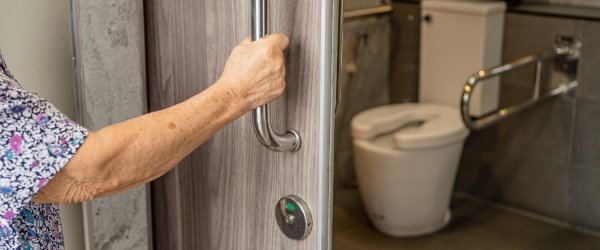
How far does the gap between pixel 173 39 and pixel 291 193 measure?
0.35 m

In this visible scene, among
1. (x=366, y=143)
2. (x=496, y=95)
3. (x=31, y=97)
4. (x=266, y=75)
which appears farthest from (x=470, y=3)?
(x=31, y=97)

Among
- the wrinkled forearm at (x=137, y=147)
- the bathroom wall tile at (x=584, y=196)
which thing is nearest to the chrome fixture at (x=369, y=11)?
the bathroom wall tile at (x=584, y=196)

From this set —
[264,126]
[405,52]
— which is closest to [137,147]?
[264,126]

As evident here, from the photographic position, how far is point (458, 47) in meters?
2.88

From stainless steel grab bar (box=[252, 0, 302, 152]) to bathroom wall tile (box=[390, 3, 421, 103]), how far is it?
2.01 m

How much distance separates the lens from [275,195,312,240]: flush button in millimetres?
1148

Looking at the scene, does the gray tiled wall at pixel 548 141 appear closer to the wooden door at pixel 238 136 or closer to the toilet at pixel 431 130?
the toilet at pixel 431 130

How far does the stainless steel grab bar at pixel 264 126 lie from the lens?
1.09m

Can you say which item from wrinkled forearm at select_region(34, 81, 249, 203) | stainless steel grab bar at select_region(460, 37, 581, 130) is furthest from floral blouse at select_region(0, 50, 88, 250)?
stainless steel grab bar at select_region(460, 37, 581, 130)

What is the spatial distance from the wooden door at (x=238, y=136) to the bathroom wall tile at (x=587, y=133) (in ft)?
5.64

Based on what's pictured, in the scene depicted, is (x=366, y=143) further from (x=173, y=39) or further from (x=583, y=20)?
(x=173, y=39)

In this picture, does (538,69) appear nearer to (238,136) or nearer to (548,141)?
(548,141)

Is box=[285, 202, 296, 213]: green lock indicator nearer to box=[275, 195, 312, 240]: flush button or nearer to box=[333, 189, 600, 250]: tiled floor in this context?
box=[275, 195, 312, 240]: flush button

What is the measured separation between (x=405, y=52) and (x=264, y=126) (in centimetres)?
213
